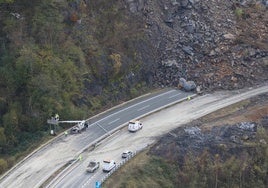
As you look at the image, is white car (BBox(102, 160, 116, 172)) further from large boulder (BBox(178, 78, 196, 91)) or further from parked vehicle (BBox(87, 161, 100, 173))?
large boulder (BBox(178, 78, 196, 91))

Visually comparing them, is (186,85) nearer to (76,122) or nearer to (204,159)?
(204,159)

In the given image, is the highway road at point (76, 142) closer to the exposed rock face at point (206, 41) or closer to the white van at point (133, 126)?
the white van at point (133, 126)

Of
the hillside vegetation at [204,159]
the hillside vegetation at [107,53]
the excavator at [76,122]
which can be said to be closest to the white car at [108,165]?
the hillside vegetation at [204,159]

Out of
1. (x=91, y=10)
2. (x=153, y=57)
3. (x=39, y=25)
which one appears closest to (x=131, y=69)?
(x=153, y=57)

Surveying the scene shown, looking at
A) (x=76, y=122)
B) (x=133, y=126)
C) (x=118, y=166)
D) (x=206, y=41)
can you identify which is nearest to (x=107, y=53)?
(x=76, y=122)

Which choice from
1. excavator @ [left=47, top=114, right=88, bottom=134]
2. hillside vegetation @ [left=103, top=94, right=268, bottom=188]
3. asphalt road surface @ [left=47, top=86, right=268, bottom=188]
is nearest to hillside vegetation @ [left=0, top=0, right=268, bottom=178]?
excavator @ [left=47, top=114, right=88, bottom=134]

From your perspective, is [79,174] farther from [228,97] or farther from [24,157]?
[228,97]
